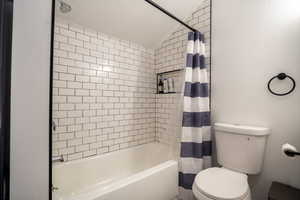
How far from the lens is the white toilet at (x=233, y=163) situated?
1.07m

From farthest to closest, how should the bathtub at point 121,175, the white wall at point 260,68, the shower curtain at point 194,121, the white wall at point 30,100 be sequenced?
1. the shower curtain at point 194,121
2. the white wall at point 260,68
3. the bathtub at point 121,175
4. the white wall at point 30,100

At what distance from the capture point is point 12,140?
577 mm

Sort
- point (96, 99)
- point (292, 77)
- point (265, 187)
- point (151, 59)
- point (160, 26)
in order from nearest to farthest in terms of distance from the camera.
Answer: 1. point (292, 77)
2. point (265, 187)
3. point (96, 99)
4. point (160, 26)
5. point (151, 59)

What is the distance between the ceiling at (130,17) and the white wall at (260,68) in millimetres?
528

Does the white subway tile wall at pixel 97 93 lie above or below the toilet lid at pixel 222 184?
above

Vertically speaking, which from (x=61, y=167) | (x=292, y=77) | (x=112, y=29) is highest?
(x=112, y=29)

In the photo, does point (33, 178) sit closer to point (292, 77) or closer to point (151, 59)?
point (292, 77)

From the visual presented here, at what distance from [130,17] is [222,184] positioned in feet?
6.55

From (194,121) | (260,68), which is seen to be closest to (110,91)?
(194,121)

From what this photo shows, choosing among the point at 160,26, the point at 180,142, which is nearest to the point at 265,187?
the point at 180,142

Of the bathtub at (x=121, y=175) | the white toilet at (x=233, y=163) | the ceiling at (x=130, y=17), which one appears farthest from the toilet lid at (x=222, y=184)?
the ceiling at (x=130, y=17)

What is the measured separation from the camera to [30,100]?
2.04 ft

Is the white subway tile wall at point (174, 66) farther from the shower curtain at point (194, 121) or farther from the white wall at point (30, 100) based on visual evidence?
the white wall at point (30, 100)

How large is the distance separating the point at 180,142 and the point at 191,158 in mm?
194
